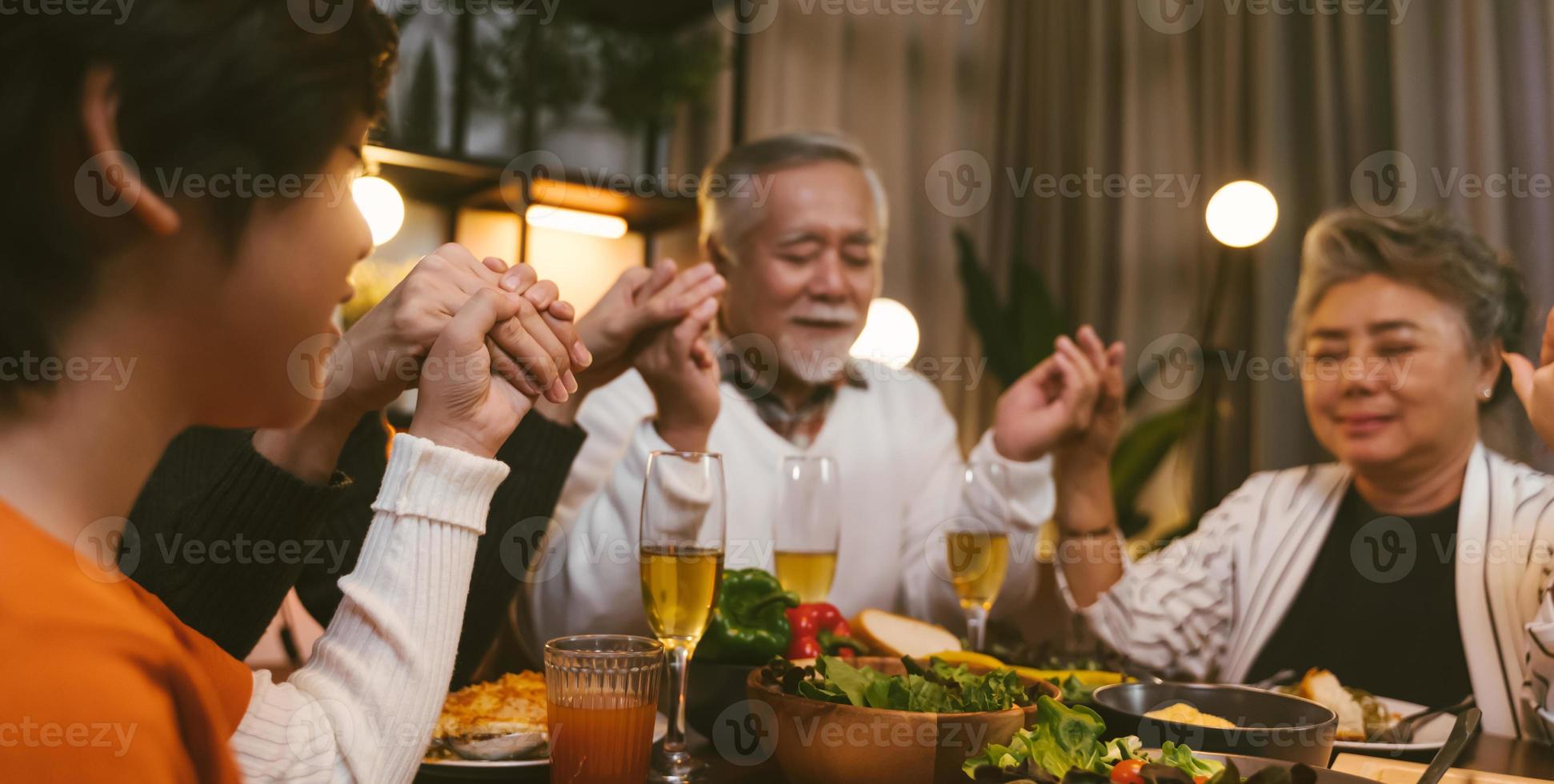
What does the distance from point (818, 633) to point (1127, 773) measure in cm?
57

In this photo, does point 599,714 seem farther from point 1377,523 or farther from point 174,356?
point 1377,523

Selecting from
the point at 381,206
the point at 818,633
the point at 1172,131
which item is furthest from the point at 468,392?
the point at 1172,131

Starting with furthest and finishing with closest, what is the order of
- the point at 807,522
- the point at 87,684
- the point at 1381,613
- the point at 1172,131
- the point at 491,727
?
the point at 1172,131
the point at 1381,613
the point at 807,522
the point at 491,727
the point at 87,684

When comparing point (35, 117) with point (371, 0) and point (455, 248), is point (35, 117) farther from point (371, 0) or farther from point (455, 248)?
point (455, 248)

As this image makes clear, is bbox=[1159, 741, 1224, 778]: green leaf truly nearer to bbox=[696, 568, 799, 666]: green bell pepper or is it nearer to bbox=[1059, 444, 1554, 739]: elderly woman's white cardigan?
bbox=[696, 568, 799, 666]: green bell pepper

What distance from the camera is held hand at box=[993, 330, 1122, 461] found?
5.51 ft

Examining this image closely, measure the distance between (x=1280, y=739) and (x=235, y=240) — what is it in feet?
2.65

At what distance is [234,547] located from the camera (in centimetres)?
93

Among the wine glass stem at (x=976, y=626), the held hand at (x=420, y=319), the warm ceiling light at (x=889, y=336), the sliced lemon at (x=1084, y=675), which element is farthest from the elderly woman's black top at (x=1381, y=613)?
the warm ceiling light at (x=889, y=336)

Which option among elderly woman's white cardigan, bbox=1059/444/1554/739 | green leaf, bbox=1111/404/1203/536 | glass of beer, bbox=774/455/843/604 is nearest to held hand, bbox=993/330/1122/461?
elderly woman's white cardigan, bbox=1059/444/1554/739

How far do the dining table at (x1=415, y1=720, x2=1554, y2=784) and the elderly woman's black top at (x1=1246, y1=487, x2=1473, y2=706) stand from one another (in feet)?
1.37

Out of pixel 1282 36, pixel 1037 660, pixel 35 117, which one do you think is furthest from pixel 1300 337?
pixel 35 117

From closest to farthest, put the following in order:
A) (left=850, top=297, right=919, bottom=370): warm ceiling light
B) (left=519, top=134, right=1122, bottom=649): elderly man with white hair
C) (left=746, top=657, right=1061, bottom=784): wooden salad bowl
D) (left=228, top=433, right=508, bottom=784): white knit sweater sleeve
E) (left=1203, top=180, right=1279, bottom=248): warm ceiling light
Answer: (left=228, top=433, right=508, bottom=784): white knit sweater sleeve
(left=746, top=657, right=1061, bottom=784): wooden salad bowl
(left=519, top=134, right=1122, bottom=649): elderly man with white hair
(left=1203, top=180, right=1279, bottom=248): warm ceiling light
(left=850, top=297, right=919, bottom=370): warm ceiling light

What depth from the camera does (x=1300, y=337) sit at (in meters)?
1.76
